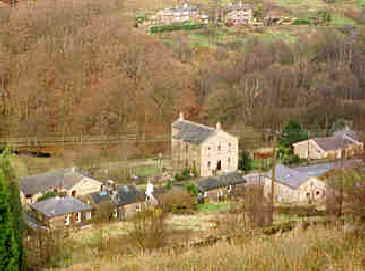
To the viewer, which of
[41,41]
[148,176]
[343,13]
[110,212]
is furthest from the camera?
[343,13]

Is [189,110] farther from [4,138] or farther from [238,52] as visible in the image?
[4,138]

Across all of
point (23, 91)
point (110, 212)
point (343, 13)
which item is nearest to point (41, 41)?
point (23, 91)

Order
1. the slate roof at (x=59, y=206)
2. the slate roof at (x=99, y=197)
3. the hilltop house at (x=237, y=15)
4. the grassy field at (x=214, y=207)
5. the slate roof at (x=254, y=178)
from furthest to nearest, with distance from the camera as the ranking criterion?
the hilltop house at (x=237, y=15), the slate roof at (x=254, y=178), the grassy field at (x=214, y=207), the slate roof at (x=99, y=197), the slate roof at (x=59, y=206)

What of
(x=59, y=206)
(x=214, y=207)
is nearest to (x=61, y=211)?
(x=59, y=206)

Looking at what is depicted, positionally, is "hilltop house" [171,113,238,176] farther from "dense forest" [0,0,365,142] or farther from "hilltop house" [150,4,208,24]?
"hilltop house" [150,4,208,24]

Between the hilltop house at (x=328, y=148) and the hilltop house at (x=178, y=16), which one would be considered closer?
the hilltop house at (x=328, y=148)

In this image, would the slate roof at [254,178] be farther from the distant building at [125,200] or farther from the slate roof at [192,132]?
the distant building at [125,200]

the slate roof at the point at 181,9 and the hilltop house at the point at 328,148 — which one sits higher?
the slate roof at the point at 181,9

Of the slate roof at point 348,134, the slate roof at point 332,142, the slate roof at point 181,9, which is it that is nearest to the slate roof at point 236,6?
the slate roof at point 181,9
